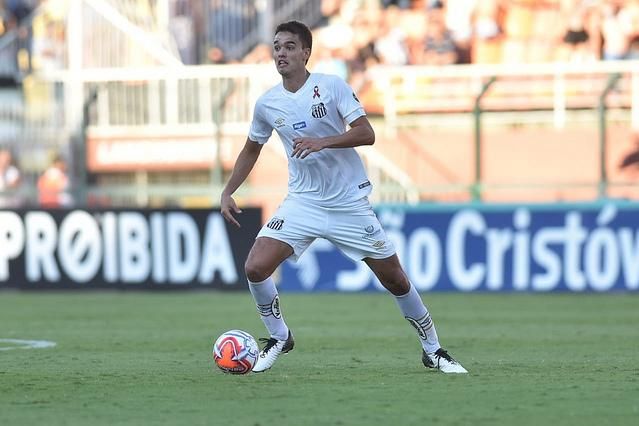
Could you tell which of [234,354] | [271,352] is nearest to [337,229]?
[271,352]

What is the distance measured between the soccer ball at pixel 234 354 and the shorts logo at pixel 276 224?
76cm

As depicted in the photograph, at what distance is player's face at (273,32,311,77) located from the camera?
30.4 ft

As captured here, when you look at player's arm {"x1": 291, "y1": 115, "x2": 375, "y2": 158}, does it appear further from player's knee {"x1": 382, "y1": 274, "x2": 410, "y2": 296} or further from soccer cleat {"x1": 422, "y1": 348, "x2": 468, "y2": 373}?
soccer cleat {"x1": 422, "y1": 348, "x2": 468, "y2": 373}

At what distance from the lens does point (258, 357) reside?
31.2 ft

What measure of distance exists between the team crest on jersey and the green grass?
1.72 meters

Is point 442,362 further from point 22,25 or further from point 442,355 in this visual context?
point 22,25

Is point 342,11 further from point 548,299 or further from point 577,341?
point 577,341

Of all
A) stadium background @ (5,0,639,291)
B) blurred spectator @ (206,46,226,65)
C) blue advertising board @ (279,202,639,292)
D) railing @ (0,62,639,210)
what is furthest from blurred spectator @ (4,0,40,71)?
blue advertising board @ (279,202,639,292)

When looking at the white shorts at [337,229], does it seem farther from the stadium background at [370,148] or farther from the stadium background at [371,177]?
the stadium background at [370,148]

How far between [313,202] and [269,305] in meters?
0.76

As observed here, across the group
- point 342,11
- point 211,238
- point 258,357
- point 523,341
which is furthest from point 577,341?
point 342,11

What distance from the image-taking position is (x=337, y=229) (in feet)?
31.2

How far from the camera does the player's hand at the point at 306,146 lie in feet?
28.9

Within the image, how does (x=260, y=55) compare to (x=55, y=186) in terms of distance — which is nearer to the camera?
(x=55, y=186)
